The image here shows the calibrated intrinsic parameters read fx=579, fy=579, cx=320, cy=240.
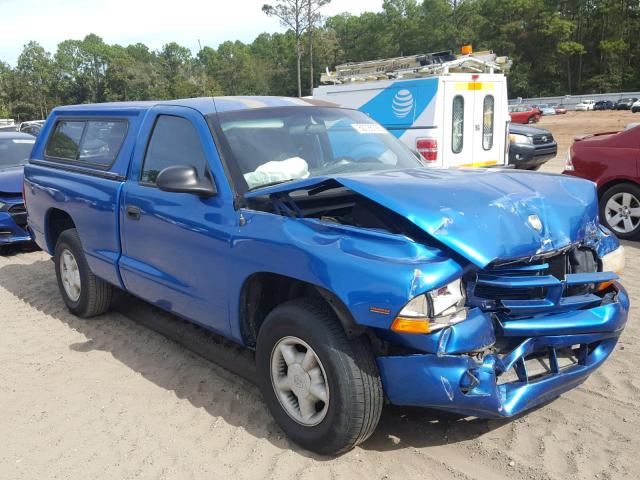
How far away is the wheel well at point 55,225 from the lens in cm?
548

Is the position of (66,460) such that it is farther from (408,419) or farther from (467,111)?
(467,111)

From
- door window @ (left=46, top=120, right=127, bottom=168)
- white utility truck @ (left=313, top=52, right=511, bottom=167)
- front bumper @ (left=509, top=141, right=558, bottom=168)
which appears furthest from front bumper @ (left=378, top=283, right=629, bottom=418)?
front bumper @ (left=509, top=141, right=558, bottom=168)

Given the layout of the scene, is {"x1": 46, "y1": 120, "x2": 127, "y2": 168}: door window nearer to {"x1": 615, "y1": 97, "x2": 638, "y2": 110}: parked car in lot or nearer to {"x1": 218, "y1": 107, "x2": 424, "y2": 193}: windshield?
{"x1": 218, "y1": 107, "x2": 424, "y2": 193}: windshield

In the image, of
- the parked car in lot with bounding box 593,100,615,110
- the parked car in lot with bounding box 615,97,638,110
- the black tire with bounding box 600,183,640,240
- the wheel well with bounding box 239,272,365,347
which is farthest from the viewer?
the parked car in lot with bounding box 593,100,615,110

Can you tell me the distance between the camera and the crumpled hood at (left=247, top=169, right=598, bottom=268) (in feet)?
8.83

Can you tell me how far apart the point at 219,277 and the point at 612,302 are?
2196 mm

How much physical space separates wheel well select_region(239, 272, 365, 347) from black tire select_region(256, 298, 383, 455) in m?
0.19

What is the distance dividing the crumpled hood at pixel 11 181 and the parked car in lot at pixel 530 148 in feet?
33.5

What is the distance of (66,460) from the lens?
315cm

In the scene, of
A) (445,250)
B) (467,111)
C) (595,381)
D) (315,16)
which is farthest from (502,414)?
(315,16)

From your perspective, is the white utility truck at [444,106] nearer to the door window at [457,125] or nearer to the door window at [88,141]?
the door window at [457,125]

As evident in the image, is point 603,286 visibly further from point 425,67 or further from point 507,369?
point 425,67

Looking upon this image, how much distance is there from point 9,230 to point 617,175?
8.11 metres

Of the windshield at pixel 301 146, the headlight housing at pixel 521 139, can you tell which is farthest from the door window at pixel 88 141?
the headlight housing at pixel 521 139
